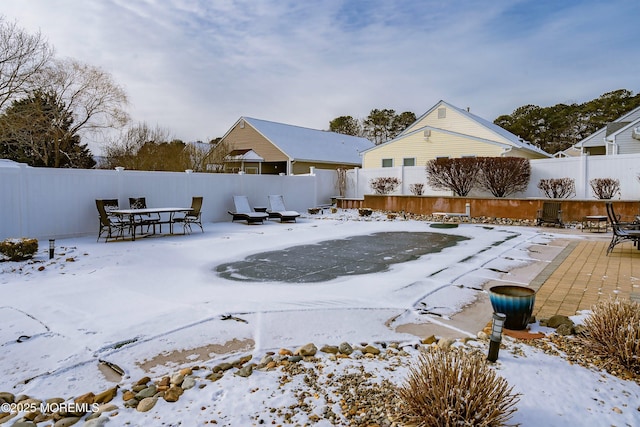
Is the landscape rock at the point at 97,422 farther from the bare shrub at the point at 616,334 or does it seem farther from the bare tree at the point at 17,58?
the bare tree at the point at 17,58

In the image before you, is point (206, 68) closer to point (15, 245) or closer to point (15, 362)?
point (15, 245)

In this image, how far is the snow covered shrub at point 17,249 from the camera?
676cm

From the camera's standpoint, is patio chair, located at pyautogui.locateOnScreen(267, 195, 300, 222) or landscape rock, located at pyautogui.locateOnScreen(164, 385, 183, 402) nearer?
landscape rock, located at pyautogui.locateOnScreen(164, 385, 183, 402)

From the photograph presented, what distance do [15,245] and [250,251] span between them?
13.2 ft

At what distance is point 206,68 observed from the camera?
15195mm

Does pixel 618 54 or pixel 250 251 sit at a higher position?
pixel 618 54

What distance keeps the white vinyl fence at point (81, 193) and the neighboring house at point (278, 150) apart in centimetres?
888

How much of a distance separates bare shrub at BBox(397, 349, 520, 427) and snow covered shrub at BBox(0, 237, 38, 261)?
7188 mm

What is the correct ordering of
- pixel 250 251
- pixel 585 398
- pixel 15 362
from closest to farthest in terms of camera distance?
pixel 585 398 → pixel 15 362 → pixel 250 251

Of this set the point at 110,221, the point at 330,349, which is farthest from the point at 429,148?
the point at 330,349

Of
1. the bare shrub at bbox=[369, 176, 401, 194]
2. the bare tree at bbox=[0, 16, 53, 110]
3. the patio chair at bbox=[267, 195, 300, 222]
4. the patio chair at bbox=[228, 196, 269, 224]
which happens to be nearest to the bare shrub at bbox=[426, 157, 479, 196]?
the bare shrub at bbox=[369, 176, 401, 194]

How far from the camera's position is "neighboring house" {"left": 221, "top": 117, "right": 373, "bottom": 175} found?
78.3 ft

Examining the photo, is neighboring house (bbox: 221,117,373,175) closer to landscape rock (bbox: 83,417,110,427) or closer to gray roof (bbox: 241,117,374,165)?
gray roof (bbox: 241,117,374,165)

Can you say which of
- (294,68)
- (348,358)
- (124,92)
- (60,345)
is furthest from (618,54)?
(124,92)
